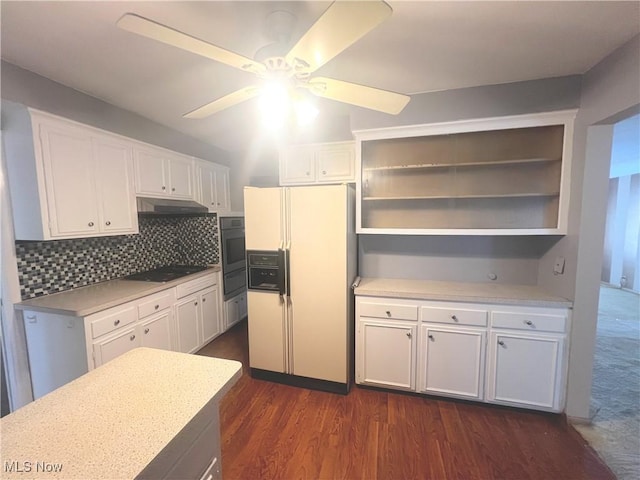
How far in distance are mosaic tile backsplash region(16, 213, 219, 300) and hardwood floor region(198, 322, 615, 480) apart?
1631 millimetres

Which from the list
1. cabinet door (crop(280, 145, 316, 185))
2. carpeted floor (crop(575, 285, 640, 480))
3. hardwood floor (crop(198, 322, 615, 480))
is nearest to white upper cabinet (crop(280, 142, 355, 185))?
cabinet door (crop(280, 145, 316, 185))

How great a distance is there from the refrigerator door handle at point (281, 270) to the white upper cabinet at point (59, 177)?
1.40 meters

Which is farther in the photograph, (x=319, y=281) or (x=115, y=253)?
(x=115, y=253)

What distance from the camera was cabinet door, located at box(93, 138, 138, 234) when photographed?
2242mm

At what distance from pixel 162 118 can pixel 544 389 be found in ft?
13.0

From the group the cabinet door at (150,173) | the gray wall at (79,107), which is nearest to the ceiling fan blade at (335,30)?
the gray wall at (79,107)

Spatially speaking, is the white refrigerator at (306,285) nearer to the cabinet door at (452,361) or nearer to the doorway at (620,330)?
the cabinet door at (452,361)

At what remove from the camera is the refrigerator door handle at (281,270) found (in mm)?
2441

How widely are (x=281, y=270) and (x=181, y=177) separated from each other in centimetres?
161

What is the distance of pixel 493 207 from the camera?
244 centimetres

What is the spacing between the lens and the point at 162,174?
282 centimetres

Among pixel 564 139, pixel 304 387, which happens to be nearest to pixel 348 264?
pixel 304 387

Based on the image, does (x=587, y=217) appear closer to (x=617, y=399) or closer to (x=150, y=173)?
(x=617, y=399)

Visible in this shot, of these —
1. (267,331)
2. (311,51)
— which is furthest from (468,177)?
(267,331)
